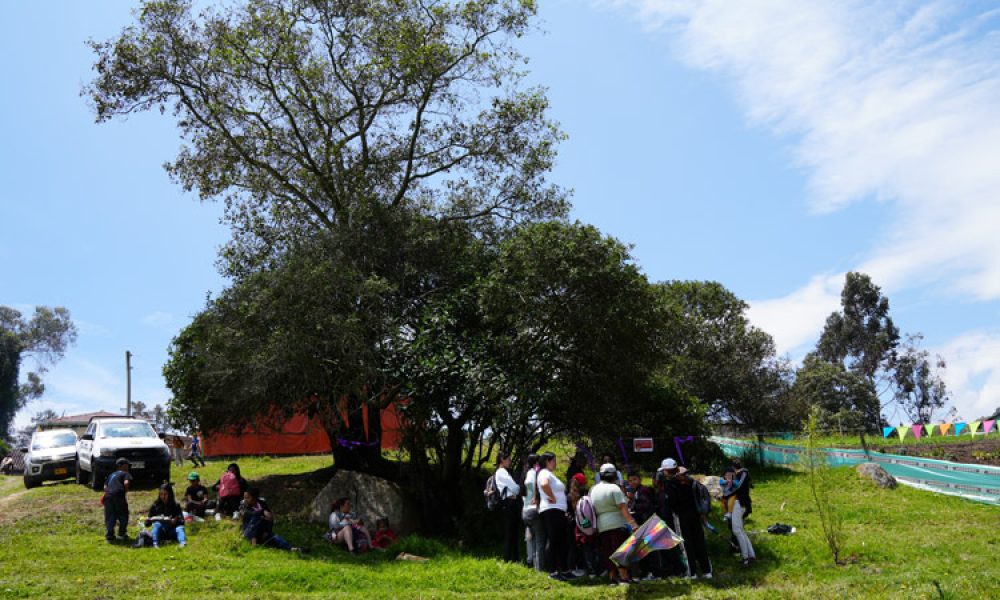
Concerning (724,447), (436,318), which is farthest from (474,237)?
(724,447)

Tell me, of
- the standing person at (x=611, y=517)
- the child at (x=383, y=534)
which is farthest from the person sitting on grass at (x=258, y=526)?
the standing person at (x=611, y=517)

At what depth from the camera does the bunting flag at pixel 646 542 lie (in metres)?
9.84

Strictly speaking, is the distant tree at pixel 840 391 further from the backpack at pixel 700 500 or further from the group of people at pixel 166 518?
the group of people at pixel 166 518

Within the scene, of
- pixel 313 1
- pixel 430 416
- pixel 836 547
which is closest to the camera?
pixel 836 547

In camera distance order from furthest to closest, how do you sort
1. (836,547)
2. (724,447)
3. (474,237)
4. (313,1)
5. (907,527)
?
(724,447)
(474,237)
(313,1)
(907,527)
(836,547)

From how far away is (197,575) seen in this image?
10.6m

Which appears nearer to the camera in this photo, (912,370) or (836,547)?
(836,547)

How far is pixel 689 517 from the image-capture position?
11.0m

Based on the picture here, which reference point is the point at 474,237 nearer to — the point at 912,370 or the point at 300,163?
the point at 300,163

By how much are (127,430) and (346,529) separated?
343 inches

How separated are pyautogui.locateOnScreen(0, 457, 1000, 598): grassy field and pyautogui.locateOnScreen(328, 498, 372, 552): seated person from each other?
297mm

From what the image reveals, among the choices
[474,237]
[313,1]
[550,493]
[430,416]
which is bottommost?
[550,493]

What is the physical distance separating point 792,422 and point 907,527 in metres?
24.1

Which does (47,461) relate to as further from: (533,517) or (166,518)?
(533,517)
